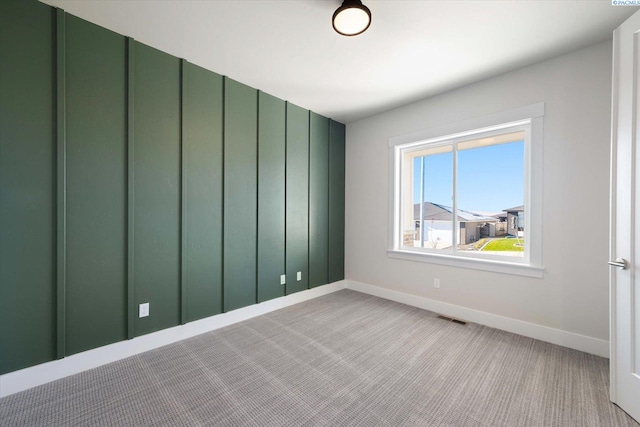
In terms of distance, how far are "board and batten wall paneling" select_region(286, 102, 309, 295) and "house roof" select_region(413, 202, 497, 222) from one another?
1671 mm

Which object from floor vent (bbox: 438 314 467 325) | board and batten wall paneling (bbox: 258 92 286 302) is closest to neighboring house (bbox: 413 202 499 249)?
floor vent (bbox: 438 314 467 325)

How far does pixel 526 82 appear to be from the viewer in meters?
2.67

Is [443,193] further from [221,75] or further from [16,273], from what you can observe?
[16,273]

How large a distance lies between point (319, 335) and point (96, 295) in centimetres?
201

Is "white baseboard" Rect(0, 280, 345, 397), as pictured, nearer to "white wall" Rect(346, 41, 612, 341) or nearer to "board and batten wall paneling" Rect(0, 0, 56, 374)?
"board and batten wall paneling" Rect(0, 0, 56, 374)

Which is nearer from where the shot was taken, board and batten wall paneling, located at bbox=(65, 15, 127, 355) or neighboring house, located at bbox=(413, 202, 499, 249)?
board and batten wall paneling, located at bbox=(65, 15, 127, 355)

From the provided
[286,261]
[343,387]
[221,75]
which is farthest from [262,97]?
[343,387]

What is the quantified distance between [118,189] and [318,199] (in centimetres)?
248

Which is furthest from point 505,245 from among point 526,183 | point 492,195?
point 526,183

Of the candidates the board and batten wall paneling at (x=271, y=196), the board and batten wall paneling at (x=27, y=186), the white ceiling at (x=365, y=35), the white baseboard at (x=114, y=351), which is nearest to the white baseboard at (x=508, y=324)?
the board and batten wall paneling at (x=271, y=196)

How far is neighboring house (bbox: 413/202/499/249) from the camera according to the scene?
10.2 feet

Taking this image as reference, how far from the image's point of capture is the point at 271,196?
3.39 m

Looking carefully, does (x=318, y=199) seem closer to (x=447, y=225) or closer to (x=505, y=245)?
(x=447, y=225)

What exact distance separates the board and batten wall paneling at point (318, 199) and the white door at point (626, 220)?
302cm
